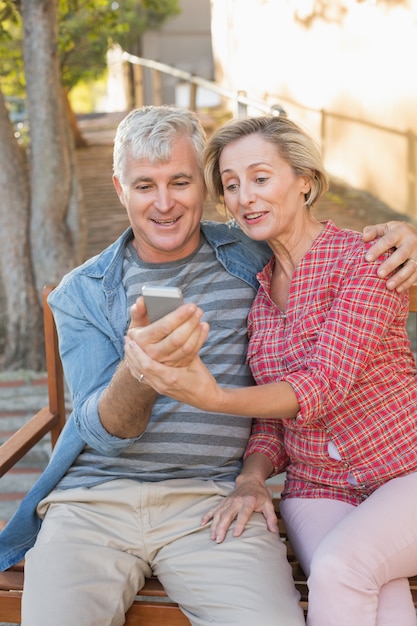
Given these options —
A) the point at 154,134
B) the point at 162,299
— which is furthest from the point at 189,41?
the point at 162,299

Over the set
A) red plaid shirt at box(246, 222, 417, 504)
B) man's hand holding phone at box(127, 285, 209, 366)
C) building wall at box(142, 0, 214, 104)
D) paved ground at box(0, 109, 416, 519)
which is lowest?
paved ground at box(0, 109, 416, 519)

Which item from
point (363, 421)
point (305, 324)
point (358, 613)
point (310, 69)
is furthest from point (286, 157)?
point (310, 69)

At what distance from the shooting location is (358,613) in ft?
6.71

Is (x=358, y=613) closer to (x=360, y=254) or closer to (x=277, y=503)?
(x=277, y=503)

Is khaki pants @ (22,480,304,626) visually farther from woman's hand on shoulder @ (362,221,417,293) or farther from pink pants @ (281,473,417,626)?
woman's hand on shoulder @ (362,221,417,293)

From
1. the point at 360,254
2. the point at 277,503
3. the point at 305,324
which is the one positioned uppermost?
the point at 360,254

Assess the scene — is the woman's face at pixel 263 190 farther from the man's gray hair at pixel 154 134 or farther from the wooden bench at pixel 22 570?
the wooden bench at pixel 22 570

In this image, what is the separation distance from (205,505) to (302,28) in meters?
8.91

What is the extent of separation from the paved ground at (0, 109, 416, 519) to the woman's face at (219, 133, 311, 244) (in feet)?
7.46

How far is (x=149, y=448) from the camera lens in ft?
8.28

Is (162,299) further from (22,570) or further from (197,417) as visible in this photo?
(22,570)

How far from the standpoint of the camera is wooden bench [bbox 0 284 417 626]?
2297 mm

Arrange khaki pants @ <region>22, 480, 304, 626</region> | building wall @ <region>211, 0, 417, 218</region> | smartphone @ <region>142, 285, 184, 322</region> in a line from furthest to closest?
building wall @ <region>211, 0, 417, 218</region>, khaki pants @ <region>22, 480, 304, 626</region>, smartphone @ <region>142, 285, 184, 322</region>

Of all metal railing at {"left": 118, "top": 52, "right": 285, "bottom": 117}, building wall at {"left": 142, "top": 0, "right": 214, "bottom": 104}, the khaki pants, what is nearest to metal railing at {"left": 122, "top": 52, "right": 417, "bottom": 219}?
metal railing at {"left": 118, "top": 52, "right": 285, "bottom": 117}
